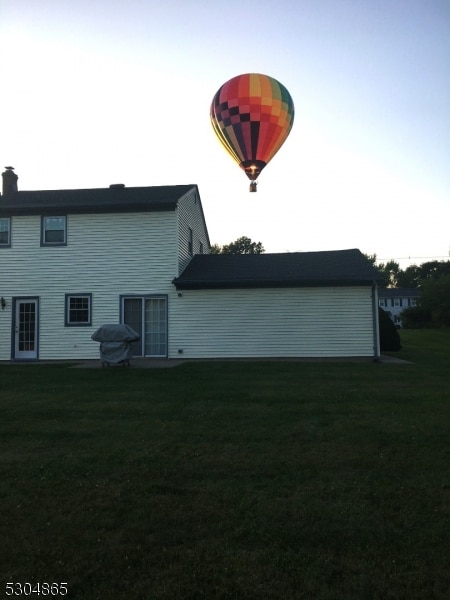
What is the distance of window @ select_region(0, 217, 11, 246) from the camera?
58.3ft

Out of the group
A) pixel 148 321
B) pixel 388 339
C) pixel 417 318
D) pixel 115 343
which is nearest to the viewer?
pixel 115 343

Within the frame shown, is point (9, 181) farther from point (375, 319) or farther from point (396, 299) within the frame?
point (396, 299)

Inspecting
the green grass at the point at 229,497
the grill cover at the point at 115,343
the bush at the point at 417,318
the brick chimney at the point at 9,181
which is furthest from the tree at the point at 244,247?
the green grass at the point at 229,497

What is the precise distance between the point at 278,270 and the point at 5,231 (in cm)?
1041

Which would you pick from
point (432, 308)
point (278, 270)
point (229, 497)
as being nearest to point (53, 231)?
point (278, 270)

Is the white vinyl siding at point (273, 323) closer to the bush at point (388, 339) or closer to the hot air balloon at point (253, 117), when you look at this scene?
the bush at point (388, 339)

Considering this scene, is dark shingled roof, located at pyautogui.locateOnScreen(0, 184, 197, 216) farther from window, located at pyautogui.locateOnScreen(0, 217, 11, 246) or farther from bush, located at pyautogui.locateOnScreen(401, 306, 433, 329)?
bush, located at pyautogui.locateOnScreen(401, 306, 433, 329)

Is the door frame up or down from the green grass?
up

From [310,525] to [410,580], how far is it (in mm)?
860

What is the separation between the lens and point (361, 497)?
409 centimetres

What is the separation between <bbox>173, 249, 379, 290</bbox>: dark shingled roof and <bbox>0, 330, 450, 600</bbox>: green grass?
8.27 meters

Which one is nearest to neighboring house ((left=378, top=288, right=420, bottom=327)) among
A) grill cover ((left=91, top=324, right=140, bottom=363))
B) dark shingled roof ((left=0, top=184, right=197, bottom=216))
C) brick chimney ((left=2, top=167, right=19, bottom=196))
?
dark shingled roof ((left=0, top=184, right=197, bottom=216))

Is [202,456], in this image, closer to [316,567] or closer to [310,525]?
[310,525]

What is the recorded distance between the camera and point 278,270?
1758cm
